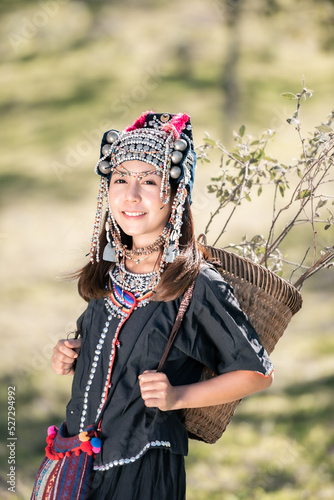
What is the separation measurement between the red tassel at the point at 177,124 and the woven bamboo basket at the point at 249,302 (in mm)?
379

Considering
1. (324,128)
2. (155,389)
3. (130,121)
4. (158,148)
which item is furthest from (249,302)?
(130,121)

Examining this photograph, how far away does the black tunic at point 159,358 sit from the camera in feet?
7.00

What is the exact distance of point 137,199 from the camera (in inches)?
87.0

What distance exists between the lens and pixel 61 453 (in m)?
2.23

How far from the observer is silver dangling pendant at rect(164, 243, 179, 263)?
2.24m

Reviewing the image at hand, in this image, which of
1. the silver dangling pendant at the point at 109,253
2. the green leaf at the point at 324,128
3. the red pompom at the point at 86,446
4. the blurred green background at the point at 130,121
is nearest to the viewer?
the red pompom at the point at 86,446

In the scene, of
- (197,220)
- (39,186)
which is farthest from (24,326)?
(39,186)

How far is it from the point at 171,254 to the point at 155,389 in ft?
1.40

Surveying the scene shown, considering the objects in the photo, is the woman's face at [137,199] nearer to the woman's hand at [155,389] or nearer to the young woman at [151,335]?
the young woman at [151,335]

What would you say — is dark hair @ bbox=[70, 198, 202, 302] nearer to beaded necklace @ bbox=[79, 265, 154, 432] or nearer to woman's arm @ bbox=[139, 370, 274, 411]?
beaded necklace @ bbox=[79, 265, 154, 432]

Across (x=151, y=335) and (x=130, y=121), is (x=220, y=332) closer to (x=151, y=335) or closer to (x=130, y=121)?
(x=151, y=335)

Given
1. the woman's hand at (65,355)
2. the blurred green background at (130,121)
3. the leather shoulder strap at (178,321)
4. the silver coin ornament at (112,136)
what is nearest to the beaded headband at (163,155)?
the silver coin ornament at (112,136)

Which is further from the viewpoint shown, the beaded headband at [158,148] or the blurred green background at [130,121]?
the blurred green background at [130,121]

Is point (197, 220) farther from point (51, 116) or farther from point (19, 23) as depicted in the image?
point (19, 23)
